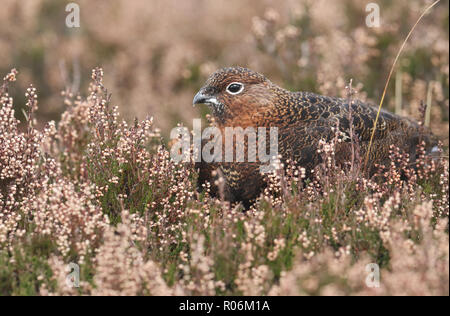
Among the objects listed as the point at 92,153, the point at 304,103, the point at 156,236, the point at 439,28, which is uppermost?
the point at 439,28

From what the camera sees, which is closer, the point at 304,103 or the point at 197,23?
Answer: the point at 304,103

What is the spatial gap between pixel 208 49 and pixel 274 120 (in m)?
7.62

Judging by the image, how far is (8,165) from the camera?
341cm

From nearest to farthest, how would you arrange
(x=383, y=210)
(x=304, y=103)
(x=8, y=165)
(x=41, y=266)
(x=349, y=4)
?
(x=41, y=266), (x=383, y=210), (x=8, y=165), (x=304, y=103), (x=349, y=4)

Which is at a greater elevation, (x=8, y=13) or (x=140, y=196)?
(x=8, y=13)

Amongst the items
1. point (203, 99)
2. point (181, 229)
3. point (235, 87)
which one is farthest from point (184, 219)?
point (235, 87)

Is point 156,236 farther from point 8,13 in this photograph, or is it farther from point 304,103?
point 8,13

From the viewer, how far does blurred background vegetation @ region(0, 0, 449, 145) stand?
21.0 ft

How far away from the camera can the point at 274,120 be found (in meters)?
3.64

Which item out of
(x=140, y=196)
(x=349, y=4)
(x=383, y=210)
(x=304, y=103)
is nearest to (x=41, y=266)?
(x=140, y=196)

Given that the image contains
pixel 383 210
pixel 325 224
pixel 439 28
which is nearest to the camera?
pixel 383 210

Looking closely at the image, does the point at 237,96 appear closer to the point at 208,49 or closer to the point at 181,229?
the point at 181,229

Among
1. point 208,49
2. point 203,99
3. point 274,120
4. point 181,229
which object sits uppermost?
point 208,49

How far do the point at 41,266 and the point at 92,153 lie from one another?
0.95 m
